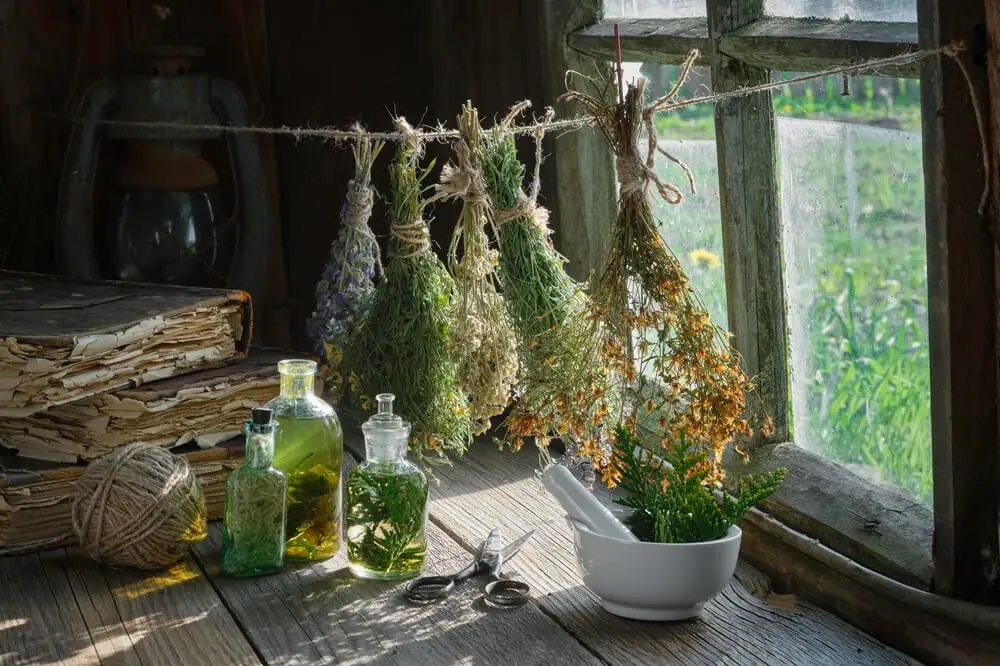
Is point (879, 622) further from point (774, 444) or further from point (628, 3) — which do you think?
point (628, 3)

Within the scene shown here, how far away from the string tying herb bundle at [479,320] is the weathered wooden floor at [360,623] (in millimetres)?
186

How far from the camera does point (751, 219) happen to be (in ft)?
5.05

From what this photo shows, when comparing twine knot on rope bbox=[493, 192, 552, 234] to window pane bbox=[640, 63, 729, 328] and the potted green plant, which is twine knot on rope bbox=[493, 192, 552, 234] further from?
the potted green plant

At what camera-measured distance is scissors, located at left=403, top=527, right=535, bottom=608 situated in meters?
1.42

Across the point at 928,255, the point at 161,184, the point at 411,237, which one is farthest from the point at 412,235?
the point at 161,184

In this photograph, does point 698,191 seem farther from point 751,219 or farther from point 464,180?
point 464,180

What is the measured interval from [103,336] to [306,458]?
0.99 ft

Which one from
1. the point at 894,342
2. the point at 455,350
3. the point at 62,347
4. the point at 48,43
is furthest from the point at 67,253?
the point at 894,342

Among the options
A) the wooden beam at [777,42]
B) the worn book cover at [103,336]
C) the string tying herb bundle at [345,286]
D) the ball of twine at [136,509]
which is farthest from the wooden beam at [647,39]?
the ball of twine at [136,509]

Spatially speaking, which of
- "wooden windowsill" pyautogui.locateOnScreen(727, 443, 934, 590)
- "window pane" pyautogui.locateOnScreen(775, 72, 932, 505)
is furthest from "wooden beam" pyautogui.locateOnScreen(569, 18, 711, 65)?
"wooden windowsill" pyautogui.locateOnScreen(727, 443, 934, 590)

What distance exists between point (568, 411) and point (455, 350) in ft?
0.95

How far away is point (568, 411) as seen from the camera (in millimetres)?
1383

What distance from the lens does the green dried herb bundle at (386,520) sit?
146 centimetres

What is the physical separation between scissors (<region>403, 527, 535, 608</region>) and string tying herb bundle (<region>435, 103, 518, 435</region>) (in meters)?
0.21
